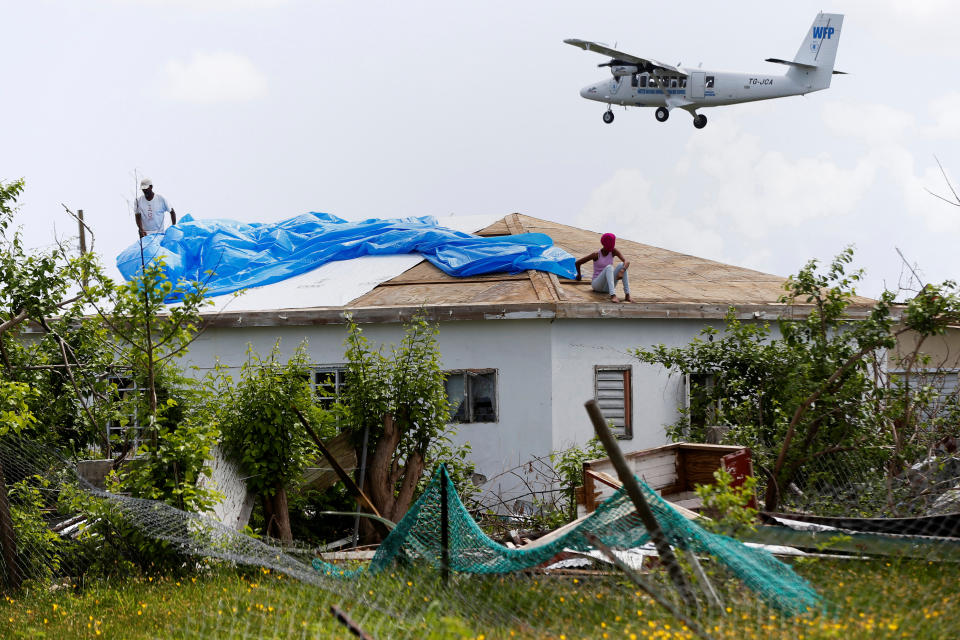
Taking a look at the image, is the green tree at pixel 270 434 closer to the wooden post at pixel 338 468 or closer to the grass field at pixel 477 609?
the wooden post at pixel 338 468

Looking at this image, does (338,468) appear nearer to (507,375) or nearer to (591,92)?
(507,375)

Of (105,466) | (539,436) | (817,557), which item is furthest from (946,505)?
(105,466)

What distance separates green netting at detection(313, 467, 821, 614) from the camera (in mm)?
5551

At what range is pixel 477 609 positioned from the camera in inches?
249

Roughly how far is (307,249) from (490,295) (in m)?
4.94

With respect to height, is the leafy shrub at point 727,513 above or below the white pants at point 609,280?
below

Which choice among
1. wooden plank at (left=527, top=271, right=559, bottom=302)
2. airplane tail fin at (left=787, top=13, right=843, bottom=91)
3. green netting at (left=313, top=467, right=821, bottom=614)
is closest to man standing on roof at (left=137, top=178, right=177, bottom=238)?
wooden plank at (left=527, top=271, right=559, bottom=302)

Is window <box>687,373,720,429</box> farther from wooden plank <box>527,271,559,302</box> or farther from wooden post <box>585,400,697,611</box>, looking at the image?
wooden post <box>585,400,697,611</box>

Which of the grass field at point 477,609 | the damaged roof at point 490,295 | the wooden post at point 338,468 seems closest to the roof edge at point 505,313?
the damaged roof at point 490,295

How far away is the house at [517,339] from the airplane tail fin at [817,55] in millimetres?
10301

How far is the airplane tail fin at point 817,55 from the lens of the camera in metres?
23.7

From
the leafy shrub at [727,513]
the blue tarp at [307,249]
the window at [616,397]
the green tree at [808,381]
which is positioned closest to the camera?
the leafy shrub at [727,513]

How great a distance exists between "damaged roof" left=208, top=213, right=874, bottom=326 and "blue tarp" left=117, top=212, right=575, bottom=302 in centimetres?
26

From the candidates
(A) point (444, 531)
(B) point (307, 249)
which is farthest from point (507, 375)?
(A) point (444, 531)
